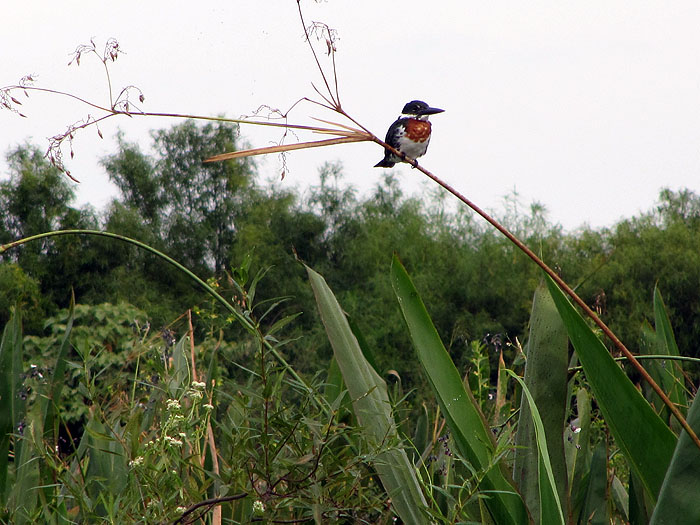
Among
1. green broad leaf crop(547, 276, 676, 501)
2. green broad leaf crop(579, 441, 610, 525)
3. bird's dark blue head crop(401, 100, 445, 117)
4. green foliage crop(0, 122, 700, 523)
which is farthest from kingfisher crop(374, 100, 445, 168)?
green broad leaf crop(547, 276, 676, 501)

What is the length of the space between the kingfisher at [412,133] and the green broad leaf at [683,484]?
58.1 inches

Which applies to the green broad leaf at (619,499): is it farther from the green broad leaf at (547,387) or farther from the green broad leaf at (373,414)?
the green broad leaf at (373,414)

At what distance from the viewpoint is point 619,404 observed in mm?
799

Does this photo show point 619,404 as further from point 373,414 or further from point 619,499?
point 619,499

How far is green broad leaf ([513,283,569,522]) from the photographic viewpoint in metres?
0.93

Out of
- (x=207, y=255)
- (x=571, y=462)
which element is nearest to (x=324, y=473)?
(x=571, y=462)

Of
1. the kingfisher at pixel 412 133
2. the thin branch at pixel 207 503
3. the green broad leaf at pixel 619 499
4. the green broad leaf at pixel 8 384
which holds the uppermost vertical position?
the kingfisher at pixel 412 133

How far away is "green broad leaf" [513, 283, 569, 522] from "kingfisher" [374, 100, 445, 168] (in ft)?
4.10

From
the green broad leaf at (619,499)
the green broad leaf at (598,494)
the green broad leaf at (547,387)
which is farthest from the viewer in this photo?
the green broad leaf at (619,499)

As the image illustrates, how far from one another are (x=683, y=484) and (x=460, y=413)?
0.24 m

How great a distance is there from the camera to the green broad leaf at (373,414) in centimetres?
89

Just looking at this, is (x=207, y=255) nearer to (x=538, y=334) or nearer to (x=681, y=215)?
(x=681, y=215)

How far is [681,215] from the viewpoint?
880 inches

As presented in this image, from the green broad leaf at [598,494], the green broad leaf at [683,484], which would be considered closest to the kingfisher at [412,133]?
the green broad leaf at [598,494]
